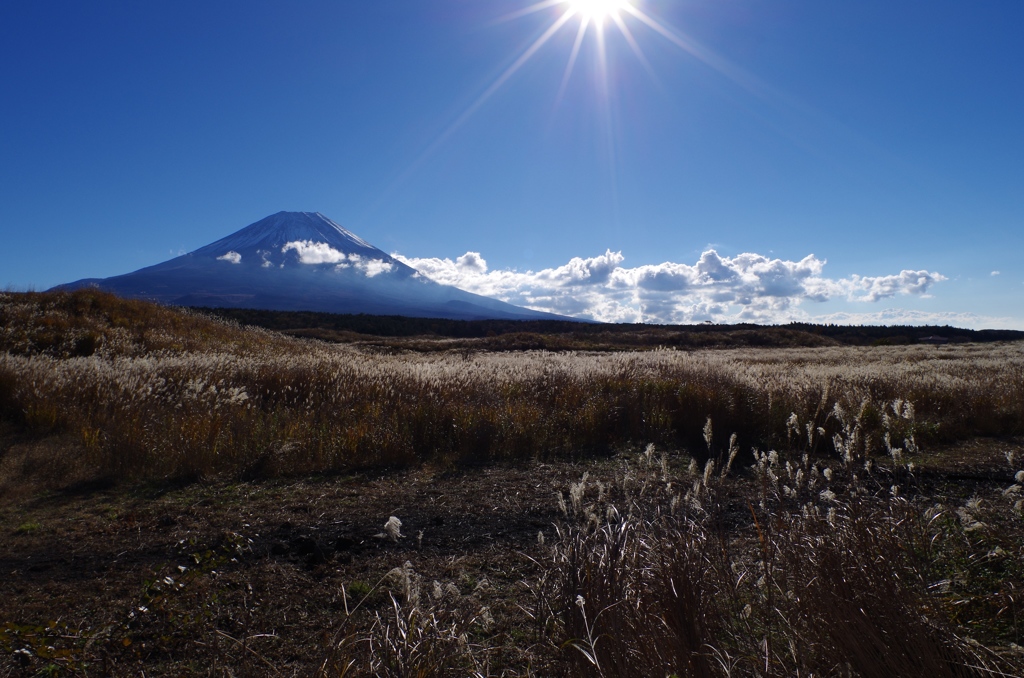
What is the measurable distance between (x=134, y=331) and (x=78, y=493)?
1309 centimetres

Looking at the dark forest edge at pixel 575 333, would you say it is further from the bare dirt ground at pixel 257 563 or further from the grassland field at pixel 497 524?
the bare dirt ground at pixel 257 563

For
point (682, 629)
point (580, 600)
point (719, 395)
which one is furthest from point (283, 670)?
point (719, 395)

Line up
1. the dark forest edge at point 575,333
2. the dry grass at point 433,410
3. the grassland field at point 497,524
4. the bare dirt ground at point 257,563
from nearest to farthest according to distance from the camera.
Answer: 1. the grassland field at point 497,524
2. the bare dirt ground at point 257,563
3. the dry grass at point 433,410
4. the dark forest edge at point 575,333

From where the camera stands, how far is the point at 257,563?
306 cm

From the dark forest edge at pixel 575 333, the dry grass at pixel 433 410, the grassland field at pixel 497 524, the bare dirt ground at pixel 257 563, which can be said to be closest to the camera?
the grassland field at pixel 497 524

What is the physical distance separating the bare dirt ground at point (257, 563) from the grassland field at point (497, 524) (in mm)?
21

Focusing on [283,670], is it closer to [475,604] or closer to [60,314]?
[475,604]

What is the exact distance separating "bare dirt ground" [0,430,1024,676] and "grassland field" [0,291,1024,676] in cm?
2

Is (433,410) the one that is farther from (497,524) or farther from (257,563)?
(257,563)

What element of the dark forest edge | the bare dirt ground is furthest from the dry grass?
the dark forest edge

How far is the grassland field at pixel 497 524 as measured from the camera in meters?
1.87

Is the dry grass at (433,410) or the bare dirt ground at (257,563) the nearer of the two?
the bare dirt ground at (257,563)

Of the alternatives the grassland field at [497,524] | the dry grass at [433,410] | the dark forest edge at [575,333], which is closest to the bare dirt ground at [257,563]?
the grassland field at [497,524]

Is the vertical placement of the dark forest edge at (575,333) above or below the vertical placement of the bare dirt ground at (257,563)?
above
